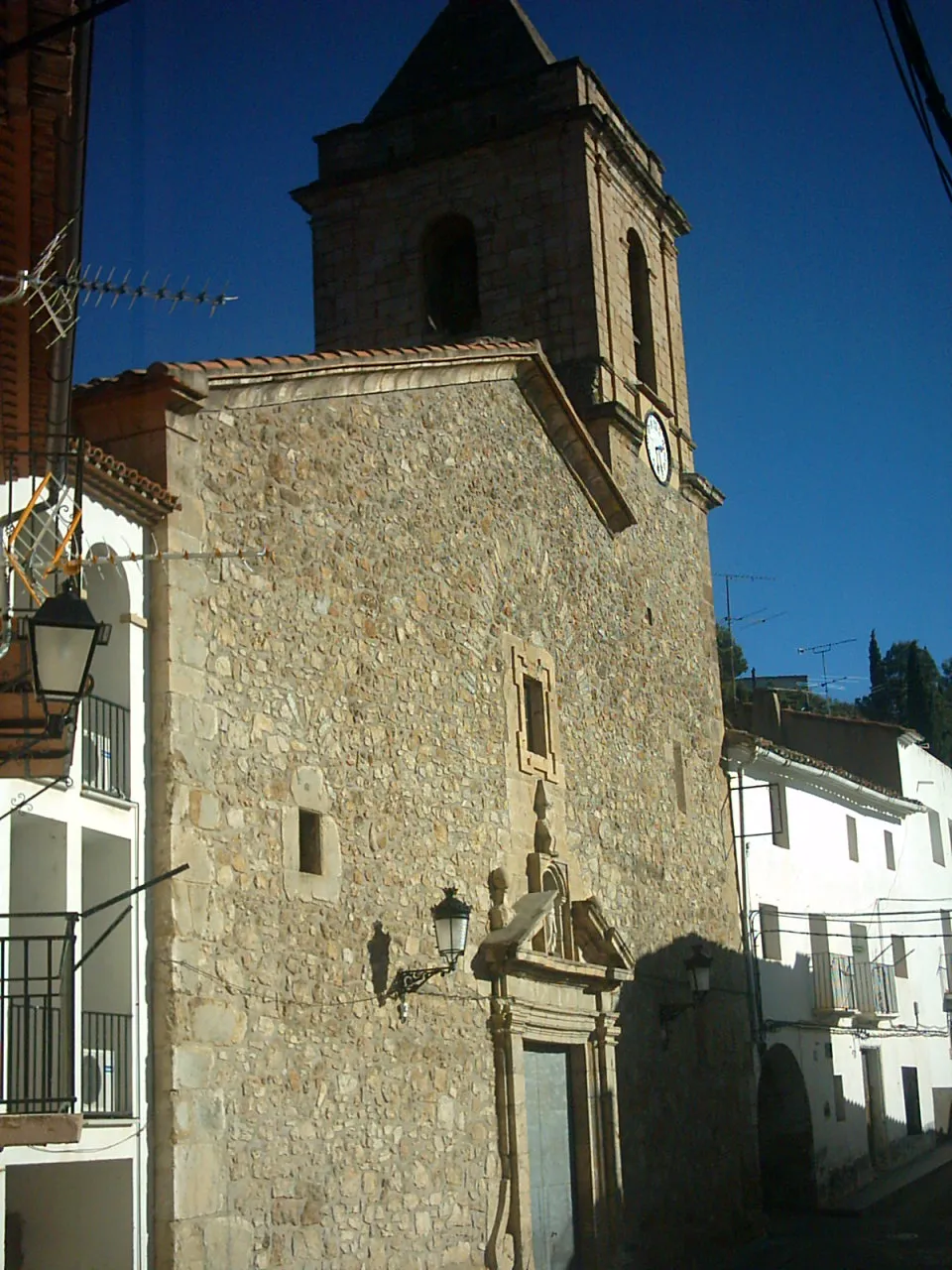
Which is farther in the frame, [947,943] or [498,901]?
[947,943]

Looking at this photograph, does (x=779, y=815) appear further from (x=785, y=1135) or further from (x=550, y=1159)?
(x=550, y=1159)

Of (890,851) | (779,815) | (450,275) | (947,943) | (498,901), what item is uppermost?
(450,275)

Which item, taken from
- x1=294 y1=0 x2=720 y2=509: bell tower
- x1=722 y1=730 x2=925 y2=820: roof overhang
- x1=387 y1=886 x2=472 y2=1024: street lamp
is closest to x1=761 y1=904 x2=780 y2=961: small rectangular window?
x1=722 y1=730 x2=925 y2=820: roof overhang

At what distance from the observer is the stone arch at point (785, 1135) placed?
22938 millimetres

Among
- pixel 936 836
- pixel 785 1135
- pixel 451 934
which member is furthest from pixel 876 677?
pixel 451 934

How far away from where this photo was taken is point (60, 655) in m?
7.30

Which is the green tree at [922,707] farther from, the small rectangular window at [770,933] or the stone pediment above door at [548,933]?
the stone pediment above door at [548,933]

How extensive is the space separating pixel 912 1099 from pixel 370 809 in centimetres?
1847

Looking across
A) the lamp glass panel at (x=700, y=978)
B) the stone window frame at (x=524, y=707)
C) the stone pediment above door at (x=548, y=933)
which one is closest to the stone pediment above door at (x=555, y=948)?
the stone pediment above door at (x=548, y=933)

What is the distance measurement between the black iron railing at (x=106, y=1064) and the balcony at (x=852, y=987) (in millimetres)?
15993

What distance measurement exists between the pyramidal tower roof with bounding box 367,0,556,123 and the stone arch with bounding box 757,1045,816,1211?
13.6 metres

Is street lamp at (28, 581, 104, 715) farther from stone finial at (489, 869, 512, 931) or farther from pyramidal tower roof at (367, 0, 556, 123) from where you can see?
pyramidal tower roof at (367, 0, 556, 123)

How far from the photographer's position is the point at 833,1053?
2483 centimetres

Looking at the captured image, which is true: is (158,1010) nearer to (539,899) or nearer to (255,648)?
(255,648)
